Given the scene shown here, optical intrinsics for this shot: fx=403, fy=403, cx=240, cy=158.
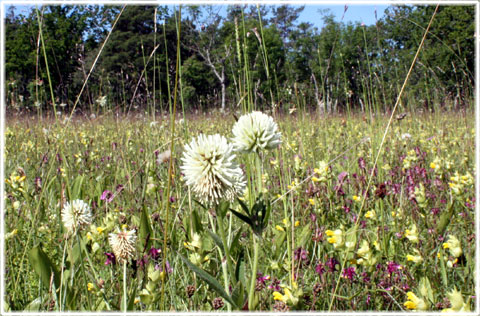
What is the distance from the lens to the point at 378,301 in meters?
1.20

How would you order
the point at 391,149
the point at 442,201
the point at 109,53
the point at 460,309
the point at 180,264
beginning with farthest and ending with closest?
the point at 109,53 < the point at 391,149 < the point at 442,201 < the point at 180,264 < the point at 460,309

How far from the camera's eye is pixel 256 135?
0.91 meters

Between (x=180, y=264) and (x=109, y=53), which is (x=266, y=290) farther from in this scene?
(x=109, y=53)

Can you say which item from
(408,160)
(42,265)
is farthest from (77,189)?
(408,160)

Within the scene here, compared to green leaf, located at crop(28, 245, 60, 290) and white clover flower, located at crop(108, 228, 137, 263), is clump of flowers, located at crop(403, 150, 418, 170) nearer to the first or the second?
white clover flower, located at crop(108, 228, 137, 263)

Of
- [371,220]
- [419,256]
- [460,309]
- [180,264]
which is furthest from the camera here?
[371,220]

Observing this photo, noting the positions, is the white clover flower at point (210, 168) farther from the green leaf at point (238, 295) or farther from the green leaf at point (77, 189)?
the green leaf at point (77, 189)

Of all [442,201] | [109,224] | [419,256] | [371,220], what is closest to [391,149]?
[442,201]

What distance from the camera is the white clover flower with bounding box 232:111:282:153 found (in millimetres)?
902

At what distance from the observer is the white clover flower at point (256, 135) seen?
0.90m

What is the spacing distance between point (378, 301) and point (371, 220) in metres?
0.42

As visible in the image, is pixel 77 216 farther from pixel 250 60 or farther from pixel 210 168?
pixel 250 60

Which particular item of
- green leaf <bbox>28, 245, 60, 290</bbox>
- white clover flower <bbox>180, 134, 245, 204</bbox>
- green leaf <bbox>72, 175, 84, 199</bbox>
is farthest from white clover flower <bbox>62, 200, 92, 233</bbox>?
green leaf <bbox>72, 175, 84, 199</bbox>

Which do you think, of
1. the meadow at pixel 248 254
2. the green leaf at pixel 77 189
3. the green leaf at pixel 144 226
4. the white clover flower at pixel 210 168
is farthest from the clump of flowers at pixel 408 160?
the green leaf at pixel 77 189
